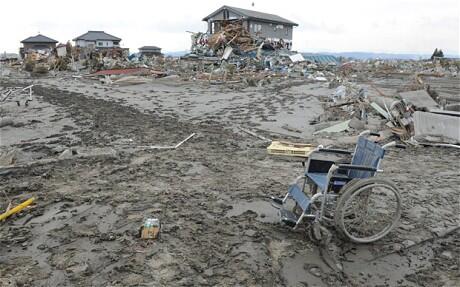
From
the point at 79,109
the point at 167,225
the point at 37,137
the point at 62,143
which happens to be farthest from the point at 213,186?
the point at 79,109

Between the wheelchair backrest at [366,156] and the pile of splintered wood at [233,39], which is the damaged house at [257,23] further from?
the wheelchair backrest at [366,156]

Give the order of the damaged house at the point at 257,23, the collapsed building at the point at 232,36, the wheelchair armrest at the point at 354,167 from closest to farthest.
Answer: the wheelchair armrest at the point at 354,167 < the collapsed building at the point at 232,36 < the damaged house at the point at 257,23

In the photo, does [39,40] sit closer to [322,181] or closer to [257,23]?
[257,23]

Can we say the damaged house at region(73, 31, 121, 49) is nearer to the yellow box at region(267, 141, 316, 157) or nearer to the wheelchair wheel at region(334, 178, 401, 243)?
the yellow box at region(267, 141, 316, 157)

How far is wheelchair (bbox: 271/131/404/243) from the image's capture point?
3551 millimetres

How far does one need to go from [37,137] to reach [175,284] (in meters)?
6.90

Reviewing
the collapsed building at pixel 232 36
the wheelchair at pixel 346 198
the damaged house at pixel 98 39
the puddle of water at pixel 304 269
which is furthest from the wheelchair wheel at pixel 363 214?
the damaged house at pixel 98 39

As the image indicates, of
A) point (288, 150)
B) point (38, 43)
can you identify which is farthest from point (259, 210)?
point (38, 43)

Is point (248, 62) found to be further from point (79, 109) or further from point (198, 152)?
point (198, 152)

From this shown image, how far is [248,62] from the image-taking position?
2811cm

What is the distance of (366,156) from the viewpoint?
12.7ft

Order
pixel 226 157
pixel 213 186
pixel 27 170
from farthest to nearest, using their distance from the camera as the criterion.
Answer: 1. pixel 226 157
2. pixel 27 170
3. pixel 213 186

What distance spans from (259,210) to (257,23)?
137ft

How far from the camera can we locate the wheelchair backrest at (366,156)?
366cm
